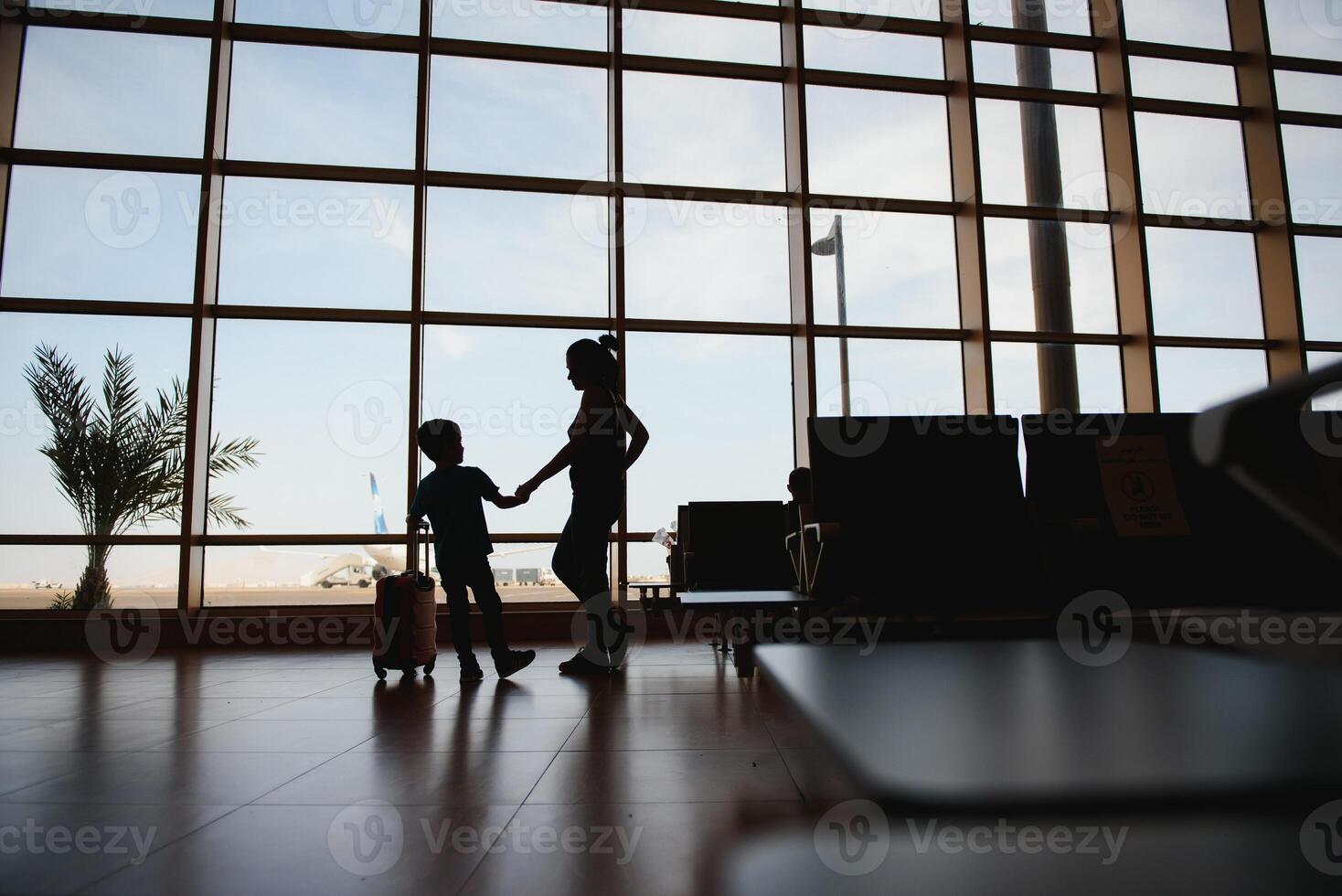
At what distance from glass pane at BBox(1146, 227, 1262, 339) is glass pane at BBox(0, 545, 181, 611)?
8.08 m

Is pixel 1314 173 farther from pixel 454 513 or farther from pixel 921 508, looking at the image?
pixel 454 513

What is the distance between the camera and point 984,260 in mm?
6359

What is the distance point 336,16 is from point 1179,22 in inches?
291

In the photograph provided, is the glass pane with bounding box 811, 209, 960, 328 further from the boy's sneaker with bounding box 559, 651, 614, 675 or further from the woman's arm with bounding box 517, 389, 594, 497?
the boy's sneaker with bounding box 559, 651, 614, 675

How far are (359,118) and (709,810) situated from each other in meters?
6.08

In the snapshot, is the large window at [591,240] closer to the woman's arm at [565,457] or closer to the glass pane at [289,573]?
the glass pane at [289,573]

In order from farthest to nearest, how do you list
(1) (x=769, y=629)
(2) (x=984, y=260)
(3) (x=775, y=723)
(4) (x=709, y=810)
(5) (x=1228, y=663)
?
(2) (x=984, y=260) → (1) (x=769, y=629) → (3) (x=775, y=723) → (4) (x=709, y=810) → (5) (x=1228, y=663)

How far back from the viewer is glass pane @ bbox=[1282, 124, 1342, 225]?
6992mm

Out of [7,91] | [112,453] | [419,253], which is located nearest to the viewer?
[112,453]

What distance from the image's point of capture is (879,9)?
22.2ft

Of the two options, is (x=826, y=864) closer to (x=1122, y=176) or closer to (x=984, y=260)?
(x=984, y=260)

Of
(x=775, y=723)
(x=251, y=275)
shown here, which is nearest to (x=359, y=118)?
(x=251, y=275)

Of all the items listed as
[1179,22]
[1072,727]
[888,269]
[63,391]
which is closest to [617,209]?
[888,269]

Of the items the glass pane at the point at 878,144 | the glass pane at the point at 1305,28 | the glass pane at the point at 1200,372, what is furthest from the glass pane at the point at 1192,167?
the glass pane at the point at 878,144
